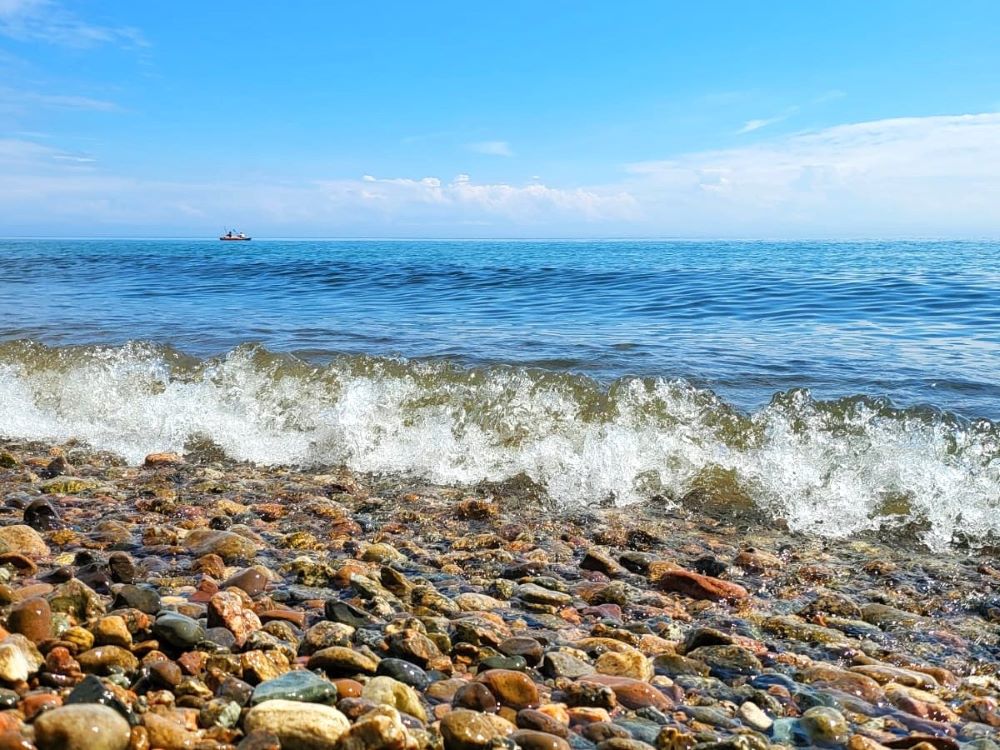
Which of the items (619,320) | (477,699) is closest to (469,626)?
(477,699)

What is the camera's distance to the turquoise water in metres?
7.18

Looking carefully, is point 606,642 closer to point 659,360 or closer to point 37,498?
point 37,498

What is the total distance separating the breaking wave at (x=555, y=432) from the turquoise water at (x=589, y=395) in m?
0.02

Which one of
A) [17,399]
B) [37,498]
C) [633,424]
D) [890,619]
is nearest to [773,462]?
[633,424]

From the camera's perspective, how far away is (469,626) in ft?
12.8

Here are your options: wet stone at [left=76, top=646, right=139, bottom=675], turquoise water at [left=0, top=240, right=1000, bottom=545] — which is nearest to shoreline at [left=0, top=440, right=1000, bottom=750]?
wet stone at [left=76, top=646, right=139, bottom=675]

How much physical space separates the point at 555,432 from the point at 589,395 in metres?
0.91

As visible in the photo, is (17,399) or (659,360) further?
(659,360)

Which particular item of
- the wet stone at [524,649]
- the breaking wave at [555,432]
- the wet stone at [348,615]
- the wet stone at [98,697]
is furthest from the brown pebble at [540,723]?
the breaking wave at [555,432]

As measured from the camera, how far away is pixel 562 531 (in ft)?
20.3

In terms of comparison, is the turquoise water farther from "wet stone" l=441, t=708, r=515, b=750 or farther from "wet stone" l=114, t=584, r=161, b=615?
"wet stone" l=441, t=708, r=515, b=750

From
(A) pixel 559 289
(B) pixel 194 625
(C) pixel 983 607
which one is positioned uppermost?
(A) pixel 559 289

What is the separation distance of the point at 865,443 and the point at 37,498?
726cm

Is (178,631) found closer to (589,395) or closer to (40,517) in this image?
(40,517)
